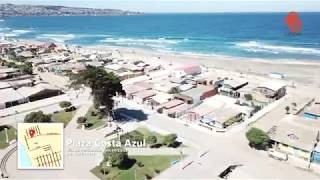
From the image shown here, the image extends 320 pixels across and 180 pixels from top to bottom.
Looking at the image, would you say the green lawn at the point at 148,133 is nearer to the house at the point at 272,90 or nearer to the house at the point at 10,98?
the house at the point at 272,90

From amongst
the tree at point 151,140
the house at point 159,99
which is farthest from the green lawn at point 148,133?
the house at point 159,99

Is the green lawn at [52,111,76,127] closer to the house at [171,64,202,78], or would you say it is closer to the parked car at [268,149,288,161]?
the parked car at [268,149,288,161]

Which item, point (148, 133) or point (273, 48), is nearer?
Answer: point (148, 133)

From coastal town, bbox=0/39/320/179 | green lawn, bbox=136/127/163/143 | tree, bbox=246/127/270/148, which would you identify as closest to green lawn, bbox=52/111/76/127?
coastal town, bbox=0/39/320/179

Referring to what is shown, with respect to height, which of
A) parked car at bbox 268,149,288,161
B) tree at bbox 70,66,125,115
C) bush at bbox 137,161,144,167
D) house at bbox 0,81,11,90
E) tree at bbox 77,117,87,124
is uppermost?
tree at bbox 70,66,125,115

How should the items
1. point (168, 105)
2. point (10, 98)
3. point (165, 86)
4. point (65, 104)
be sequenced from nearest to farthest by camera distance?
point (168, 105)
point (65, 104)
point (10, 98)
point (165, 86)

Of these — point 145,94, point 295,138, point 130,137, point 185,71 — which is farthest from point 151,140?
point 185,71

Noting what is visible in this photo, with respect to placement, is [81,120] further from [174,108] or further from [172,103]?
[172,103]
